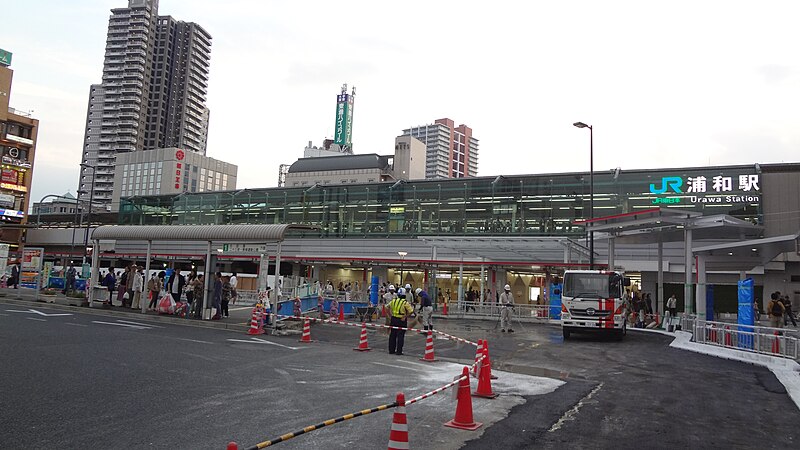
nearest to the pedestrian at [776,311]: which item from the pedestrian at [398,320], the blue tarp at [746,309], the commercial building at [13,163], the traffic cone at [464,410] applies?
the blue tarp at [746,309]

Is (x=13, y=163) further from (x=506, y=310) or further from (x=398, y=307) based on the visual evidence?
(x=398, y=307)

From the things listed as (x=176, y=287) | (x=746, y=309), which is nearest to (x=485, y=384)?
(x=746, y=309)

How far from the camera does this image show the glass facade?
43.0 meters

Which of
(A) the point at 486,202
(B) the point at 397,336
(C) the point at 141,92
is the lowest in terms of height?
(B) the point at 397,336

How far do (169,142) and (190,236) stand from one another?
5441 inches

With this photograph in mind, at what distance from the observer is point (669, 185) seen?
4400 cm

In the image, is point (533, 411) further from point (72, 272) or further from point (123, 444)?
point (72, 272)

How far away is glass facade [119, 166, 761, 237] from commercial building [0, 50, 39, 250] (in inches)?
916

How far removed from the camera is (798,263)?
1570 inches

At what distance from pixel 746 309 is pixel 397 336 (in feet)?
37.0

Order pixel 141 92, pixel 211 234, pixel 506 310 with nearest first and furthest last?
1. pixel 211 234
2. pixel 506 310
3. pixel 141 92

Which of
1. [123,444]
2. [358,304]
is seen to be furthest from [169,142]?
[123,444]

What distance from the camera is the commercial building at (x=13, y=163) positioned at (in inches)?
2685

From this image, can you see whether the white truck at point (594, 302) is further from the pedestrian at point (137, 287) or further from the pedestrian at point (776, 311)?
the pedestrian at point (137, 287)
